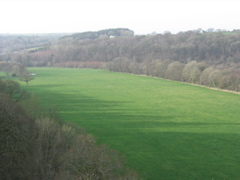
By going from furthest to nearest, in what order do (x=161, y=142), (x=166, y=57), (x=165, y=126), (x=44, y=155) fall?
(x=166, y=57)
(x=165, y=126)
(x=161, y=142)
(x=44, y=155)

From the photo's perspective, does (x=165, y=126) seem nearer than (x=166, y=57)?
Yes

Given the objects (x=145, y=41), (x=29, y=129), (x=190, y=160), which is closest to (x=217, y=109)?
(x=190, y=160)

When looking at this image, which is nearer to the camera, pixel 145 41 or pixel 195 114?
pixel 195 114

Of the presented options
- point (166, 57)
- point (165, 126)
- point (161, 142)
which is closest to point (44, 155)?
point (161, 142)

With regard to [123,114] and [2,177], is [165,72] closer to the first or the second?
[123,114]

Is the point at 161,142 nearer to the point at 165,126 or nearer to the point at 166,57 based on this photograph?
the point at 165,126

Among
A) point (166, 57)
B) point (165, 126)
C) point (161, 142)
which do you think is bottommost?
point (166, 57)

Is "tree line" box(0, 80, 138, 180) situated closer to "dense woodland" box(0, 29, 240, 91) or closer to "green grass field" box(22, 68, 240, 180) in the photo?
"green grass field" box(22, 68, 240, 180)

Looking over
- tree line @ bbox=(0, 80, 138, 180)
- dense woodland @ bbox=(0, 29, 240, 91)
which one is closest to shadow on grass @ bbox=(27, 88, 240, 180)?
tree line @ bbox=(0, 80, 138, 180)
